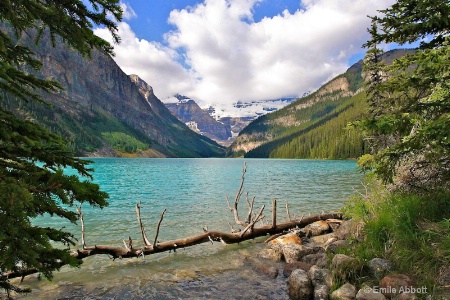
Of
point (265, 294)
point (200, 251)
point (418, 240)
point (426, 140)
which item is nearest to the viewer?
point (426, 140)

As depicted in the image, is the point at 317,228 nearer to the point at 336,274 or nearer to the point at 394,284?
the point at 336,274

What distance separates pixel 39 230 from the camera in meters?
3.04

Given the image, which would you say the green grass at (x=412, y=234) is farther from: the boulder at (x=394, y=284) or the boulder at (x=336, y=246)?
the boulder at (x=336, y=246)

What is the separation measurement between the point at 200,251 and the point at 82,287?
16.9 feet

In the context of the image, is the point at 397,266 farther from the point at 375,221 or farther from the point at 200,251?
the point at 200,251

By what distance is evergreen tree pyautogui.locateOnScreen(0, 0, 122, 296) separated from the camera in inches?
106

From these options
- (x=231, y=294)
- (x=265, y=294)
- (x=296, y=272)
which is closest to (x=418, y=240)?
(x=296, y=272)

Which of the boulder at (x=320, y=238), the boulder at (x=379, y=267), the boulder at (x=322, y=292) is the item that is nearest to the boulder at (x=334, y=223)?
the boulder at (x=320, y=238)

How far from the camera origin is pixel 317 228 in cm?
1549

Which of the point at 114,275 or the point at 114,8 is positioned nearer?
the point at 114,8

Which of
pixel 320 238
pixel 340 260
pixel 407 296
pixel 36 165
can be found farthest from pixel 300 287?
pixel 36 165

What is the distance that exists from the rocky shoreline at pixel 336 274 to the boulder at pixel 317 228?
8.52 feet

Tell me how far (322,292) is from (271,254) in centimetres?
447

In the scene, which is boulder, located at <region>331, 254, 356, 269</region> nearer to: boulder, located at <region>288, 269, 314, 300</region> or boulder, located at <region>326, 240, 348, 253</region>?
boulder, located at <region>288, 269, 314, 300</region>
